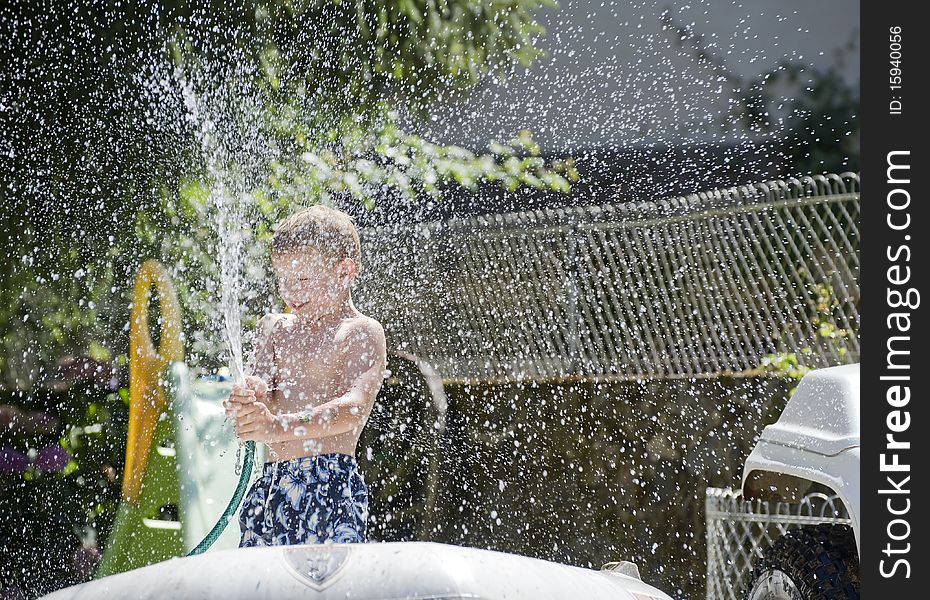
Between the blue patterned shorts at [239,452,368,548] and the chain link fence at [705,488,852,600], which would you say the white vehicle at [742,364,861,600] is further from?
the chain link fence at [705,488,852,600]

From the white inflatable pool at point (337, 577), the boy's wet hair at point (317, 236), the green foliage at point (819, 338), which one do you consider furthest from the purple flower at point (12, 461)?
the white inflatable pool at point (337, 577)

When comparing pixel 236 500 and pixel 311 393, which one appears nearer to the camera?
pixel 311 393

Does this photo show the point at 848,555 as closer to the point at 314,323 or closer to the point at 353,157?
the point at 314,323

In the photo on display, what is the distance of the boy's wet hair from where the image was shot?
2.78 metres

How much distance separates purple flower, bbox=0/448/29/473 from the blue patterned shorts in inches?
153

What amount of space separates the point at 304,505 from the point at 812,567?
51.0 inches

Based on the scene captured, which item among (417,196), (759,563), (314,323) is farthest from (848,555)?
(417,196)

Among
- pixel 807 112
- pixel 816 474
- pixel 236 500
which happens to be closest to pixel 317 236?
pixel 236 500

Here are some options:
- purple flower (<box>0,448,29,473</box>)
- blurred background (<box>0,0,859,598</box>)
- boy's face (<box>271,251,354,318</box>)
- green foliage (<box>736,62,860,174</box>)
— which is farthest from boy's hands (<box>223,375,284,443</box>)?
green foliage (<box>736,62,860,174</box>)

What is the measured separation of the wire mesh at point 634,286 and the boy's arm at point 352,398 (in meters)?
3.25

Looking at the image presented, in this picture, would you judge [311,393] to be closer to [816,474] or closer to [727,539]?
[816,474]

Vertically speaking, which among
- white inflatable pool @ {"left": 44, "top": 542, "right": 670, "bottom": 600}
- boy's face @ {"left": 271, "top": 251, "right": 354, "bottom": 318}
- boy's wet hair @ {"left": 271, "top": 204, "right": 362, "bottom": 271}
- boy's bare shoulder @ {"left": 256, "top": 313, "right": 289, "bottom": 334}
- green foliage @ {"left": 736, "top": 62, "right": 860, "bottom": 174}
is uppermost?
green foliage @ {"left": 736, "top": 62, "right": 860, "bottom": 174}

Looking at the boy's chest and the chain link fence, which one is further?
the chain link fence

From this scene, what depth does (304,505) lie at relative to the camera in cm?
264
